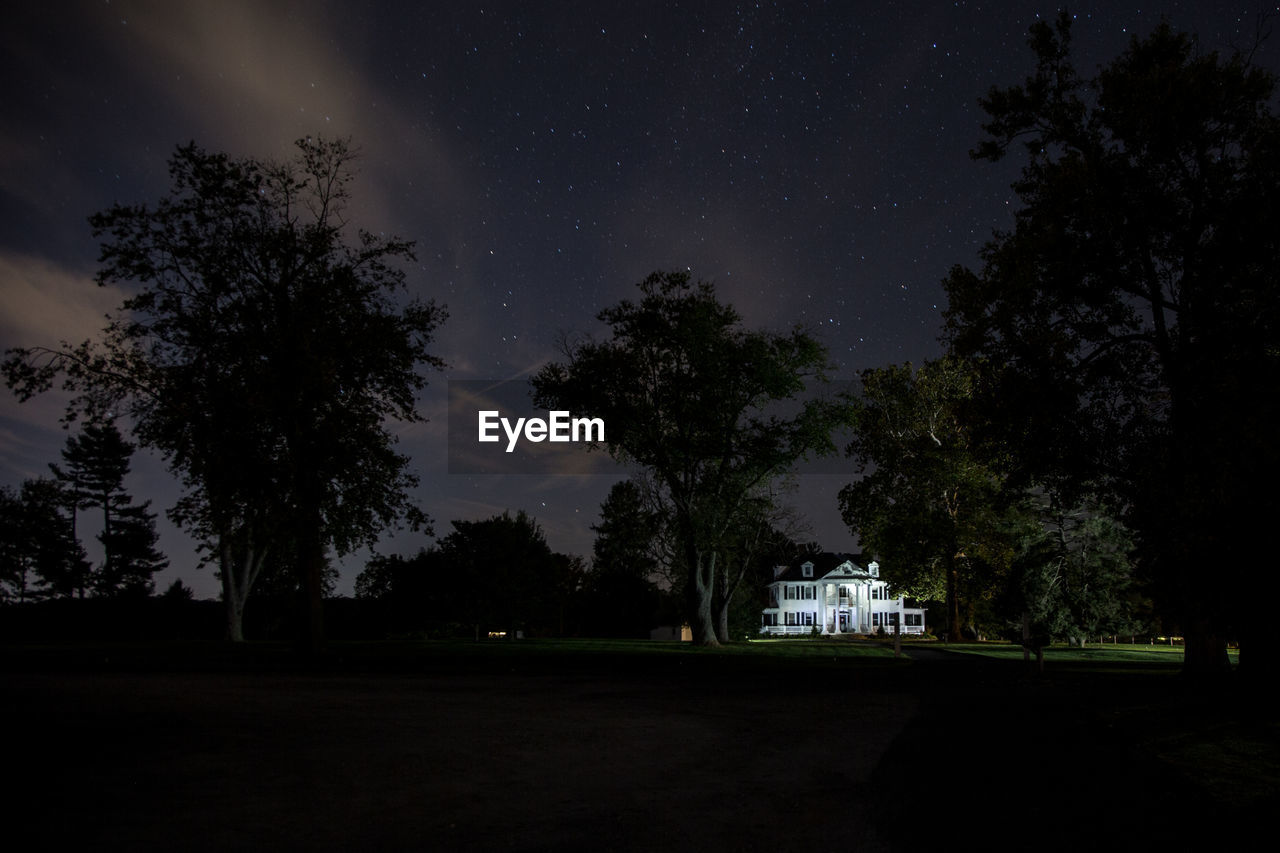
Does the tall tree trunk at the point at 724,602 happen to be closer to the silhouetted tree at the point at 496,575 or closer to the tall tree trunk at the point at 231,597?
the tall tree trunk at the point at 231,597

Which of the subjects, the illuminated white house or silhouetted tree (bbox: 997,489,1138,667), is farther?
the illuminated white house

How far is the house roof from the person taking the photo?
105 meters

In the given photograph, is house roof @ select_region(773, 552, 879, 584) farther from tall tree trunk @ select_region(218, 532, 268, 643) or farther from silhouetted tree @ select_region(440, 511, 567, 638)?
tall tree trunk @ select_region(218, 532, 268, 643)

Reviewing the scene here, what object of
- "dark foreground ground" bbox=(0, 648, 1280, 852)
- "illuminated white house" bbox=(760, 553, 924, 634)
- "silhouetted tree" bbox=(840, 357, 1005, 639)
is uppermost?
"silhouetted tree" bbox=(840, 357, 1005, 639)

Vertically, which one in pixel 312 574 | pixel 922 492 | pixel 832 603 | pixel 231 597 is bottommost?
pixel 832 603

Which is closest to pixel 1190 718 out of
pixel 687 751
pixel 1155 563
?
pixel 1155 563

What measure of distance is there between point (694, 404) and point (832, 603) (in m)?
73.6

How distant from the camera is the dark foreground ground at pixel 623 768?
5.90m

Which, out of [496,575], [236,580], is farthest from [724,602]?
[496,575]

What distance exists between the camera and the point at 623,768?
8.16 meters

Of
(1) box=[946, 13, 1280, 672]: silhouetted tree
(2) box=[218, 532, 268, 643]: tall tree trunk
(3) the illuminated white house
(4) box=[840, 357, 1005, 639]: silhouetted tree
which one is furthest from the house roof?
(1) box=[946, 13, 1280, 672]: silhouetted tree

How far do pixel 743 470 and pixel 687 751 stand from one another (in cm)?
3026

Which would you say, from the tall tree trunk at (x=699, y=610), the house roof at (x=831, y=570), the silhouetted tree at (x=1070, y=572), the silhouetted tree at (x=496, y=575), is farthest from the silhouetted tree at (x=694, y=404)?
the house roof at (x=831, y=570)

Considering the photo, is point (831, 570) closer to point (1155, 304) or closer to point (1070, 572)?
point (1070, 572)
